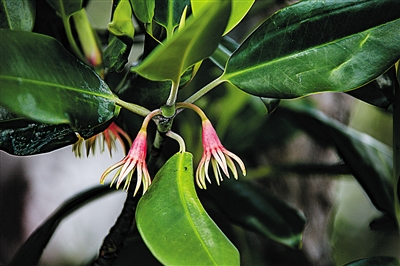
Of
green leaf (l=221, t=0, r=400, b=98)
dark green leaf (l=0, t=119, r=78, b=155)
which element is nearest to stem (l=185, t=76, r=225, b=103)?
green leaf (l=221, t=0, r=400, b=98)

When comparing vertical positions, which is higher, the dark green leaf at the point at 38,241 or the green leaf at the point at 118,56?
the green leaf at the point at 118,56

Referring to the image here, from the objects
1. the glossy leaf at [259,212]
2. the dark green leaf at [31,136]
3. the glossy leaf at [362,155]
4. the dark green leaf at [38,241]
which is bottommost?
the dark green leaf at [38,241]


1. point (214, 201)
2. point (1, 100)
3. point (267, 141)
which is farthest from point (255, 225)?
point (1, 100)

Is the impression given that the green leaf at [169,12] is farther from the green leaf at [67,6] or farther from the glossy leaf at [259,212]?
the glossy leaf at [259,212]

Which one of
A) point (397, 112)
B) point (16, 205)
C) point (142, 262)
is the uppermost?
point (397, 112)

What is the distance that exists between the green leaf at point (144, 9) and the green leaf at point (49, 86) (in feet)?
0.22

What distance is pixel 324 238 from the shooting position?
0.81 metres

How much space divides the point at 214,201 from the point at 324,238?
0.31 meters

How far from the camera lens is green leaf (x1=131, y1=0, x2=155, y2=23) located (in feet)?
1.22

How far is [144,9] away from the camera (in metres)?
0.38

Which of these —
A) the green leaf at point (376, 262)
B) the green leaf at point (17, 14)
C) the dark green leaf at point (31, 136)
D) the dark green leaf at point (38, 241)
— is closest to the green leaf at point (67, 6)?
the green leaf at point (17, 14)

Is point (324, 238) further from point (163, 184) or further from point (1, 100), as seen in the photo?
point (1, 100)

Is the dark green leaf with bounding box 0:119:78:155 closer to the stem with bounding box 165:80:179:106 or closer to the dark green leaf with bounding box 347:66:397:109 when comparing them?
the stem with bounding box 165:80:179:106

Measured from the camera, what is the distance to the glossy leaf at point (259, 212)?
56 cm
